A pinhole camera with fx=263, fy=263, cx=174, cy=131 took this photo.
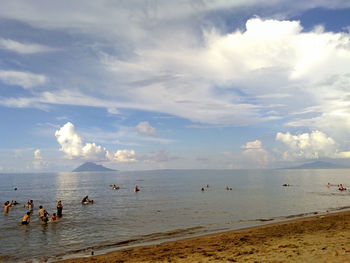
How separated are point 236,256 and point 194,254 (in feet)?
9.23

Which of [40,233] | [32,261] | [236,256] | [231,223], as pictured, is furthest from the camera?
[231,223]

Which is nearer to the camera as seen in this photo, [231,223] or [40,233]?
[40,233]

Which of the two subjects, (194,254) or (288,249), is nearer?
(288,249)

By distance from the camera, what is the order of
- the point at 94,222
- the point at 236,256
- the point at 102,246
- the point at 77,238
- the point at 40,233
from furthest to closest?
the point at 94,222, the point at 40,233, the point at 77,238, the point at 102,246, the point at 236,256

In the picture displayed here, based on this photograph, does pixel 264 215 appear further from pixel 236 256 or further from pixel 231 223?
pixel 236 256

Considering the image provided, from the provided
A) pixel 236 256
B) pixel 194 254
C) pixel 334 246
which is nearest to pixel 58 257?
pixel 194 254

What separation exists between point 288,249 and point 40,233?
23.8 metres

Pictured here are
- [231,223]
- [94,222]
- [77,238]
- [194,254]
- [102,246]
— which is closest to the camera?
[194,254]

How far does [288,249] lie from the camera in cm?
1510

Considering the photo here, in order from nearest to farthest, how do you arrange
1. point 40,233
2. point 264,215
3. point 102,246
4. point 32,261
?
point 32,261 → point 102,246 → point 40,233 → point 264,215

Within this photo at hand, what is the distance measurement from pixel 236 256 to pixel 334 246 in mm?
5701

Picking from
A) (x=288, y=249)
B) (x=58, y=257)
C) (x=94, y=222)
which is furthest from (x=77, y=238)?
(x=288, y=249)

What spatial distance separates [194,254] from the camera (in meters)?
16.2

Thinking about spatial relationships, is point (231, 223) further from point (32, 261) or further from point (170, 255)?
point (32, 261)
